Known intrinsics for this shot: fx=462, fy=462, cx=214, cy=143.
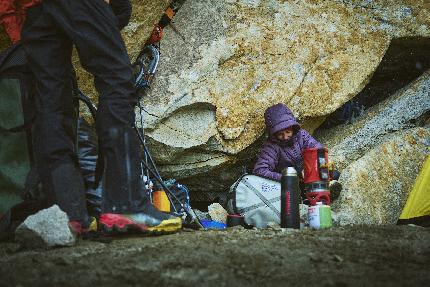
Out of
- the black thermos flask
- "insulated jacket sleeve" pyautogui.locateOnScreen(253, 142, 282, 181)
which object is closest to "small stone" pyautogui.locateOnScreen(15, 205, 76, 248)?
the black thermos flask

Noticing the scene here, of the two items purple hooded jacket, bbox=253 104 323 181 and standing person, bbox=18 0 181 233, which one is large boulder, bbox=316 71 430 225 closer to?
purple hooded jacket, bbox=253 104 323 181

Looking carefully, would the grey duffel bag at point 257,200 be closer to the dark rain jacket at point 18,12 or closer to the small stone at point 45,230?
the dark rain jacket at point 18,12

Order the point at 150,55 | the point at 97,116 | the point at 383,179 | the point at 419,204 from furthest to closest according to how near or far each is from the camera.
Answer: the point at 150,55
the point at 383,179
the point at 419,204
the point at 97,116

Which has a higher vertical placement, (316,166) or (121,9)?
(121,9)

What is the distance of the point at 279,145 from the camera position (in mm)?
5484

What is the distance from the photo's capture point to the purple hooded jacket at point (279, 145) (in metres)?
5.17

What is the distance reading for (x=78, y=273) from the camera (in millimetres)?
1938

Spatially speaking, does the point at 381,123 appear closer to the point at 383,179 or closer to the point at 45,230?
the point at 383,179

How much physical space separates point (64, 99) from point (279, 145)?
116 inches

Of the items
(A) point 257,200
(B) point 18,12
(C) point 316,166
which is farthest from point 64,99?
(C) point 316,166

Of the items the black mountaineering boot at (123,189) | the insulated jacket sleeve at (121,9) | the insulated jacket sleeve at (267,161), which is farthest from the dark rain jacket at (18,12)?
the insulated jacket sleeve at (267,161)

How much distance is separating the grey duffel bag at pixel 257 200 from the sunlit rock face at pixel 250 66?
23.5 inches

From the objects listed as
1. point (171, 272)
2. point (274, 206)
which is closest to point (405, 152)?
point (274, 206)

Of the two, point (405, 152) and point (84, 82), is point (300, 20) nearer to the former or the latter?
point (405, 152)
